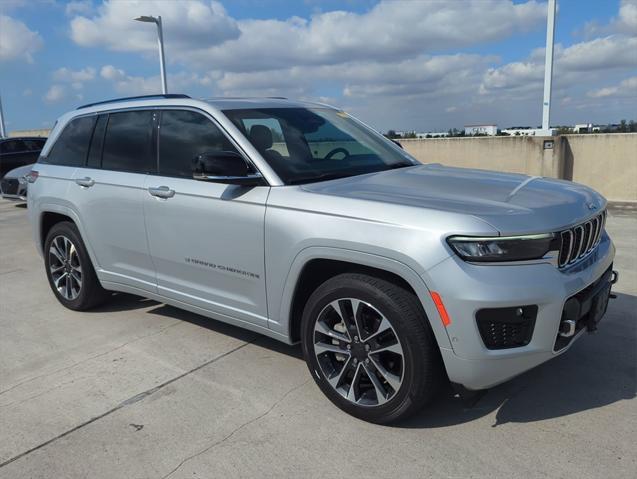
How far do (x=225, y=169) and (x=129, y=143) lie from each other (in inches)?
57.8

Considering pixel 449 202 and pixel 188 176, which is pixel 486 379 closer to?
pixel 449 202

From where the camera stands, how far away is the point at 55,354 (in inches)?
161

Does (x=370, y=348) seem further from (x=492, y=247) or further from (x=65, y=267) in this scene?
(x=65, y=267)

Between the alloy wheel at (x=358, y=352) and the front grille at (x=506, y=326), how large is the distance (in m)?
0.45

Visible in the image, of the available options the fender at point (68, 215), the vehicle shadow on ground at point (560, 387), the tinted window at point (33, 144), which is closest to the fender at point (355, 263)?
the vehicle shadow on ground at point (560, 387)

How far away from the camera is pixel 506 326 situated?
2.59m

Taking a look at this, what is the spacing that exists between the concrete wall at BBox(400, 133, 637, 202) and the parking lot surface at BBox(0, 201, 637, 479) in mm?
7319

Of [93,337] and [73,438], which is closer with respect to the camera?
[73,438]

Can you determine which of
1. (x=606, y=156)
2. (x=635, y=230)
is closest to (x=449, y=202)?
(x=635, y=230)

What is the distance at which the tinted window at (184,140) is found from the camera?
3.69 meters

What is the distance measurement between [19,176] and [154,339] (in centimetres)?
916

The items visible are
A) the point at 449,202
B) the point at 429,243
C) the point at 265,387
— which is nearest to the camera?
the point at 429,243

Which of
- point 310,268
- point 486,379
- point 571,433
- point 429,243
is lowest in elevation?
point 571,433

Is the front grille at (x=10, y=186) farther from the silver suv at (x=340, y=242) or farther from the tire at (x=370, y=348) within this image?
the tire at (x=370, y=348)
